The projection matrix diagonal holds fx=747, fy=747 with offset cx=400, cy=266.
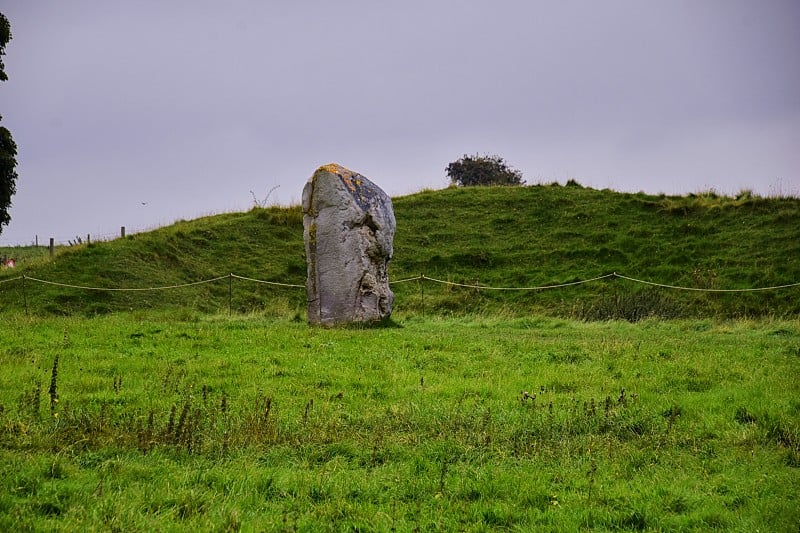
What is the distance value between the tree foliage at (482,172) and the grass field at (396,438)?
49463mm

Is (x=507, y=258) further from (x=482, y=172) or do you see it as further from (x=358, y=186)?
(x=482, y=172)

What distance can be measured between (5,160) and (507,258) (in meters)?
21.2

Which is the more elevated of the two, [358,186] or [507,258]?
[358,186]

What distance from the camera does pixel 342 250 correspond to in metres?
19.3

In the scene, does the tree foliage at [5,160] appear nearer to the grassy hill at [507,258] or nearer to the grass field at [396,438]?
the grassy hill at [507,258]

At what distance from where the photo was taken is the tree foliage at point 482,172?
206 feet

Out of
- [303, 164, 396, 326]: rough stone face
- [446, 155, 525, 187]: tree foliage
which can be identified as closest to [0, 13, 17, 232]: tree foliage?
[303, 164, 396, 326]: rough stone face

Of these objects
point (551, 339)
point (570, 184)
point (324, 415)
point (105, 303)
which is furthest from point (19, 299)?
point (570, 184)

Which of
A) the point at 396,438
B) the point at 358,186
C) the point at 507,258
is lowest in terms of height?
the point at 396,438

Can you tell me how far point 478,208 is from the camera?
3959cm

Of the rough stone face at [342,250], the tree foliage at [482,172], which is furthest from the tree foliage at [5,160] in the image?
the tree foliage at [482,172]

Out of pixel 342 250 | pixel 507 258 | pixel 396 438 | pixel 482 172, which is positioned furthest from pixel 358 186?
pixel 482 172

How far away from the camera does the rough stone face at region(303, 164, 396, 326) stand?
19.3 metres

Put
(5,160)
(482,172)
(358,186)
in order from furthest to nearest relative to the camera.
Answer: (482,172), (5,160), (358,186)
